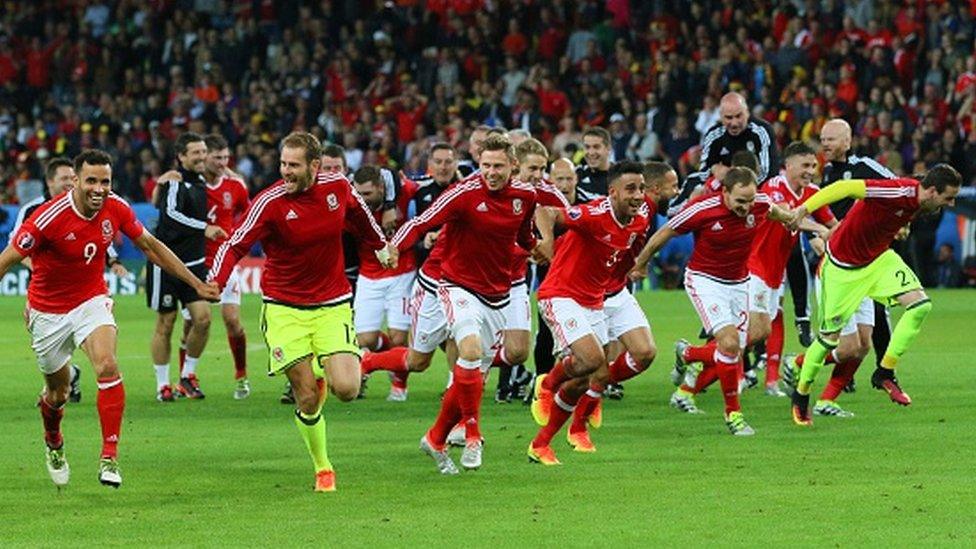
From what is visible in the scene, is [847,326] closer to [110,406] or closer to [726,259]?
[726,259]

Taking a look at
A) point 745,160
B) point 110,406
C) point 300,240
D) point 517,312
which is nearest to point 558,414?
point 517,312

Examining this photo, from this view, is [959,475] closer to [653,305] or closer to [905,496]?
[905,496]

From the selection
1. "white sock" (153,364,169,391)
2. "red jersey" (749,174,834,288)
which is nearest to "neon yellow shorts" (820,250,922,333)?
"red jersey" (749,174,834,288)

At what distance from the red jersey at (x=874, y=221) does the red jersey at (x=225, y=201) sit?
525 cm

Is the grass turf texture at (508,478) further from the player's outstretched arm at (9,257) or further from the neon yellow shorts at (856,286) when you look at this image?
the player's outstretched arm at (9,257)

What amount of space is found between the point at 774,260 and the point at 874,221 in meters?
1.92

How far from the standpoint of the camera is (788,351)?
20.0 meters

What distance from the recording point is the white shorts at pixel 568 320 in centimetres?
1255

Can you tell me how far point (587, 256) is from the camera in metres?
12.8

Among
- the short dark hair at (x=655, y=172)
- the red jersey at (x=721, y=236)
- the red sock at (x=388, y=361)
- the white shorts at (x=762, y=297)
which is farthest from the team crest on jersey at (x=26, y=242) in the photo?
the white shorts at (x=762, y=297)

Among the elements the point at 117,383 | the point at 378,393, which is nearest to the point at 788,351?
the point at 378,393

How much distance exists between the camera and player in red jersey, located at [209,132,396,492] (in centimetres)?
1141

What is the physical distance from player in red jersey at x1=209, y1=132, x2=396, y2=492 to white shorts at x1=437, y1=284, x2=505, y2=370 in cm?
79

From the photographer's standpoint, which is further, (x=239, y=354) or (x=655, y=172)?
(x=239, y=354)
